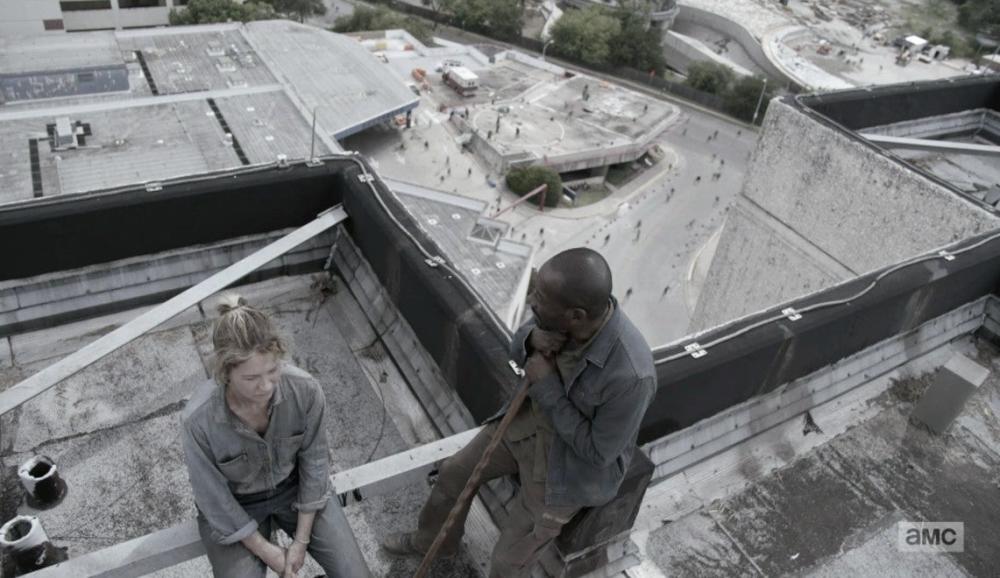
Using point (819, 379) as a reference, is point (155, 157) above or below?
below

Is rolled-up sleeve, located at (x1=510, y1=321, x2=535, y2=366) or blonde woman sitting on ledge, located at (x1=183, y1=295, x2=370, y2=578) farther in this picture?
rolled-up sleeve, located at (x1=510, y1=321, x2=535, y2=366)

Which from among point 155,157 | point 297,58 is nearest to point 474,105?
point 297,58

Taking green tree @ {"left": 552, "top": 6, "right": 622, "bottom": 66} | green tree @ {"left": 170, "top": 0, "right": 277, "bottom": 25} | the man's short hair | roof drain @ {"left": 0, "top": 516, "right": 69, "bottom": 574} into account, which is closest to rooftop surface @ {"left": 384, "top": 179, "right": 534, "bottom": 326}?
roof drain @ {"left": 0, "top": 516, "right": 69, "bottom": 574}

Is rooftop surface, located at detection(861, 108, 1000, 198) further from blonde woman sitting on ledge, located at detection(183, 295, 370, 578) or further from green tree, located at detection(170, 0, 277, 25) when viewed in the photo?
green tree, located at detection(170, 0, 277, 25)

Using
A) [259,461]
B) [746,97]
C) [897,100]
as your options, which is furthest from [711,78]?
[259,461]

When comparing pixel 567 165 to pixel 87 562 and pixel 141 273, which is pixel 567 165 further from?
pixel 87 562

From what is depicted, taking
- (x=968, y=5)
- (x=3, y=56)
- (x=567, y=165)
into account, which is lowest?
(x=567, y=165)
